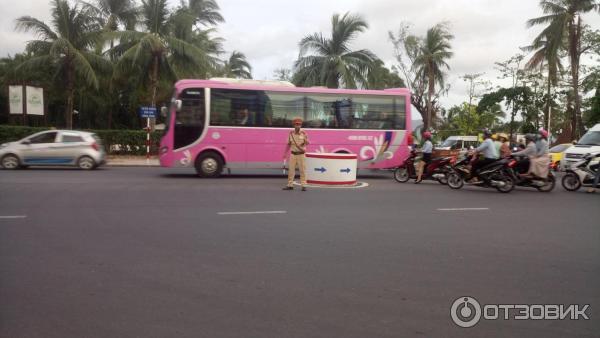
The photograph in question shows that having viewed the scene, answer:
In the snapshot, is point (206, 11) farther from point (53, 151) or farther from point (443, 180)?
point (443, 180)

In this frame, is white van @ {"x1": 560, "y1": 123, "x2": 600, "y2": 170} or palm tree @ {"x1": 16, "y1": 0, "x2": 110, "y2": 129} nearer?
white van @ {"x1": 560, "y1": 123, "x2": 600, "y2": 170}

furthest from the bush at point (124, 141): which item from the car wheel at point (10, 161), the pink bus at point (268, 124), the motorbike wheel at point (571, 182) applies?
the motorbike wheel at point (571, 182)

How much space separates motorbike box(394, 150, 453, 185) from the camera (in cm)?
1533

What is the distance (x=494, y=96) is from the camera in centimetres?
4425

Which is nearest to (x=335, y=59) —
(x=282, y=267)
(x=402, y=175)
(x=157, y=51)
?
(x=157, y=51)

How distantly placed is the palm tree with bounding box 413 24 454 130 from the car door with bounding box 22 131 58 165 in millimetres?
27637

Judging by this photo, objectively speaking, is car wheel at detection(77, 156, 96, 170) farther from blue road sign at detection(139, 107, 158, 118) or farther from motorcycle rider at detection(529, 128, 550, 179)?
motorcycle rider at detection(529, 128, 550, 179)

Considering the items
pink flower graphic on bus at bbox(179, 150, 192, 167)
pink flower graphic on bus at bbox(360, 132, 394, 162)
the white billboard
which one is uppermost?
the white billboard

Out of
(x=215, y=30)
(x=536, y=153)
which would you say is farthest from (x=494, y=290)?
(x=215, y=30)

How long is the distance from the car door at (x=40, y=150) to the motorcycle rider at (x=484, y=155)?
45.7ft

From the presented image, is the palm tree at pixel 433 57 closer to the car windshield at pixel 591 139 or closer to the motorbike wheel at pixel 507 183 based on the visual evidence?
the car windshield at pixel 591 139

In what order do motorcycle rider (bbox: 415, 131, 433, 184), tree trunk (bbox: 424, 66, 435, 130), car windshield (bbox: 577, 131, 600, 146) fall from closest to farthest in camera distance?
1. motorcycle rider (bbox: 415, 131, 433, 184)
2. car windshield (bbox: 577, 131, 600, 146)
3. tree trunk (bbox: 424, 66, 435, 130)

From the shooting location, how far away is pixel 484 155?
44.7 ft

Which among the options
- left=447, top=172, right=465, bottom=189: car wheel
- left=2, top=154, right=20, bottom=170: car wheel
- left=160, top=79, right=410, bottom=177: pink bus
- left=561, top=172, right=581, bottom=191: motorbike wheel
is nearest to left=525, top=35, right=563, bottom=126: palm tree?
left=160, top=79, right=410, bottom=177: pink bus
